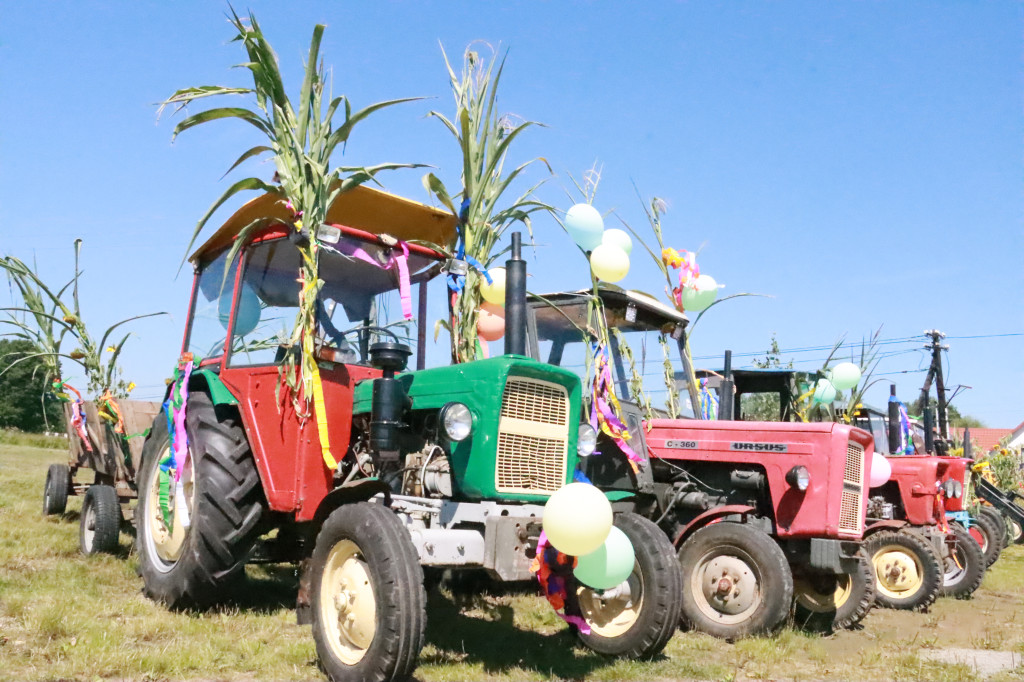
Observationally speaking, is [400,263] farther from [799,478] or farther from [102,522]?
[102,522]

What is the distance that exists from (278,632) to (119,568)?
2.48 meters

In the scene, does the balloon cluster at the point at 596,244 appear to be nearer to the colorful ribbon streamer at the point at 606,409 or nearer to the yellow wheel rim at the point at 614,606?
the colorful ribbon streamer at the point at 606,409

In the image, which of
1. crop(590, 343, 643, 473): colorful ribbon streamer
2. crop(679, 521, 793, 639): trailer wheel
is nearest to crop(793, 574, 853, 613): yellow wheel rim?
crop(679, 521, 793, 639): trailer wheel

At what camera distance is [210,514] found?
188 inches

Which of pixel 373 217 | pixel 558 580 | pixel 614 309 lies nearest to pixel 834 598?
pixel 614 309

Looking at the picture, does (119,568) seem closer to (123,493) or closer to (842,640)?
(123,493)

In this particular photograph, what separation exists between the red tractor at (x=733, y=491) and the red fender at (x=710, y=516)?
0.01 meters

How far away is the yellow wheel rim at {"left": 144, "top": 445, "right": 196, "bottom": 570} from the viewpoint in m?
5.34

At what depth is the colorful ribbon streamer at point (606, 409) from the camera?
5730 mm

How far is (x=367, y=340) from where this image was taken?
5.15 meters

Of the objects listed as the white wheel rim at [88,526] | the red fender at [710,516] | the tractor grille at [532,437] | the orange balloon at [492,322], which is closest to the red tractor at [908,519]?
the red fender at [710,516]

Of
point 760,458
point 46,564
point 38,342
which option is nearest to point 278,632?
point 46,564

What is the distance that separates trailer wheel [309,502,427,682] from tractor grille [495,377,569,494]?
0.71 meters

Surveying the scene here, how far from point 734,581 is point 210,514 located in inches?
134
